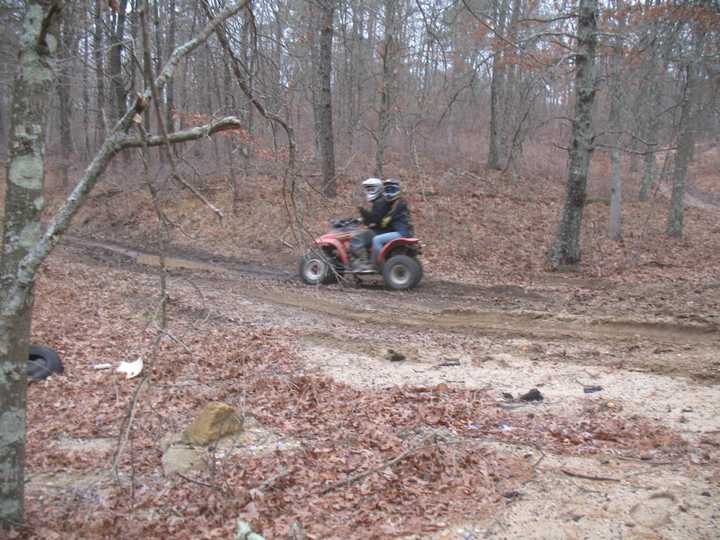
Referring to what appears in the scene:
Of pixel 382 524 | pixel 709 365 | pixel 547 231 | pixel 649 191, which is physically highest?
pixel 649 191

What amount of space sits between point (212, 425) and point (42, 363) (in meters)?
2.67

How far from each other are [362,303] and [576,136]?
5.91m

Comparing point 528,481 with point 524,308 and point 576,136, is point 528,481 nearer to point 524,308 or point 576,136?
point 524,308

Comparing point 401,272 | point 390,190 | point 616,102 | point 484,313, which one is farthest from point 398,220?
point 616,102

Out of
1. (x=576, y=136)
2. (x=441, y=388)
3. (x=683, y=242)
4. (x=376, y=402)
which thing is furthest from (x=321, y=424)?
(x=683, y=242)

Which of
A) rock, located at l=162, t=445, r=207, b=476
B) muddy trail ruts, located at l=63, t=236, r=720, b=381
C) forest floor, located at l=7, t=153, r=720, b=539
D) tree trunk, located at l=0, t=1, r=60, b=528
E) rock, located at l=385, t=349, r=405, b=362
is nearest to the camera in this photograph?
tree trunk, located at l=0, t=1, r=60, b=528

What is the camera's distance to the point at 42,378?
6262 millimetres

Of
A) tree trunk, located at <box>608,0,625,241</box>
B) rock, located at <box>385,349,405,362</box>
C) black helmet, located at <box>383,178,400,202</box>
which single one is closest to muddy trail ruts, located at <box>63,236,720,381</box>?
rock, located at <box>385,349,405,362</box>

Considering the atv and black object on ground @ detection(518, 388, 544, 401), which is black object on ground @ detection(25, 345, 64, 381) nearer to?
the atv

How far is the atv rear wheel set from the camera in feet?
34.1

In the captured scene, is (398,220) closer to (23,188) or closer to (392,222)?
(392,222)

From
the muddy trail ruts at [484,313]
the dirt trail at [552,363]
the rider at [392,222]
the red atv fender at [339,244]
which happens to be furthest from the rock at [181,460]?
the rider at [392,222]

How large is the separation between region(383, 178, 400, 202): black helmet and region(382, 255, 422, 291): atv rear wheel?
104 cm

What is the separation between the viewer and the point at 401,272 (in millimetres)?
10461
